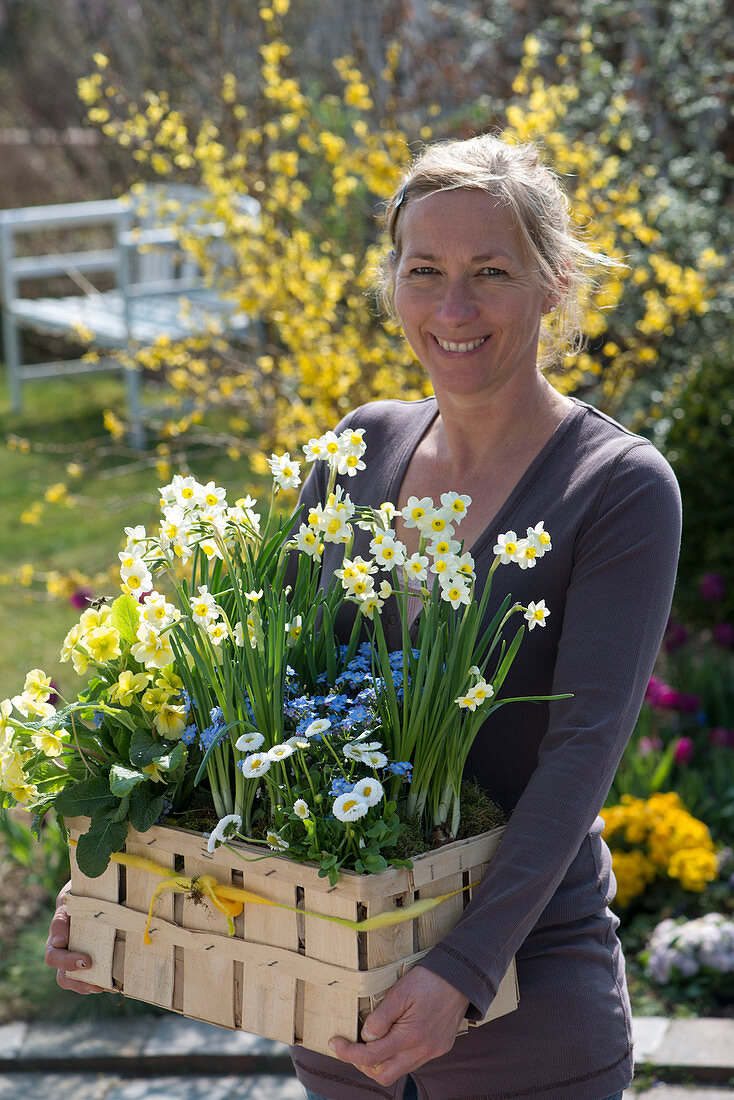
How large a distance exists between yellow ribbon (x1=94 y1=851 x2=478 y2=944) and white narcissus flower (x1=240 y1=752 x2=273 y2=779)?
147mm

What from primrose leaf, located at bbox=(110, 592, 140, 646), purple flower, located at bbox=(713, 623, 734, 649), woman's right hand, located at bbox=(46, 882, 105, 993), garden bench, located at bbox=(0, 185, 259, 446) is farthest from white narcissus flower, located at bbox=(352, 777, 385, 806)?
garden bench, located at bbox=(0, 185, 259, 446)

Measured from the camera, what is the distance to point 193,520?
123cm

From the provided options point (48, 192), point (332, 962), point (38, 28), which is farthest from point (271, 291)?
point (38, 28)

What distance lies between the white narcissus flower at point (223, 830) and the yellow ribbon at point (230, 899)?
58 mm

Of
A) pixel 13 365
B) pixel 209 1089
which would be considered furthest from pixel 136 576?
pixel 13 365

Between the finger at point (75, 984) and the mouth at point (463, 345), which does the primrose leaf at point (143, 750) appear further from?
the mouth at point (463, 345)

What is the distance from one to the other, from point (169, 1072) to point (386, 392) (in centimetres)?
192

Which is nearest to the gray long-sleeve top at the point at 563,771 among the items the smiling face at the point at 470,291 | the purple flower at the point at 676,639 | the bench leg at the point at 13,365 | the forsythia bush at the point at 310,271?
the smiling face at the point at 470,291

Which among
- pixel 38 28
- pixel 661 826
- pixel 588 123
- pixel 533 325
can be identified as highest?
pixel 38 28

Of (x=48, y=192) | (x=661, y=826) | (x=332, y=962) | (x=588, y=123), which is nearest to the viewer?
(x=332, y=962)

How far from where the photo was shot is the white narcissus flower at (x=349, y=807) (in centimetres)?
104

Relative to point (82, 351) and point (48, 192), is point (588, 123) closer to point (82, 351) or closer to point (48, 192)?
point (82, 351)

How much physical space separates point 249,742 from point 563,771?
1.12 ft

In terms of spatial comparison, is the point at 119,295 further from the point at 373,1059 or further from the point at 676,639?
the point at 373,1059
